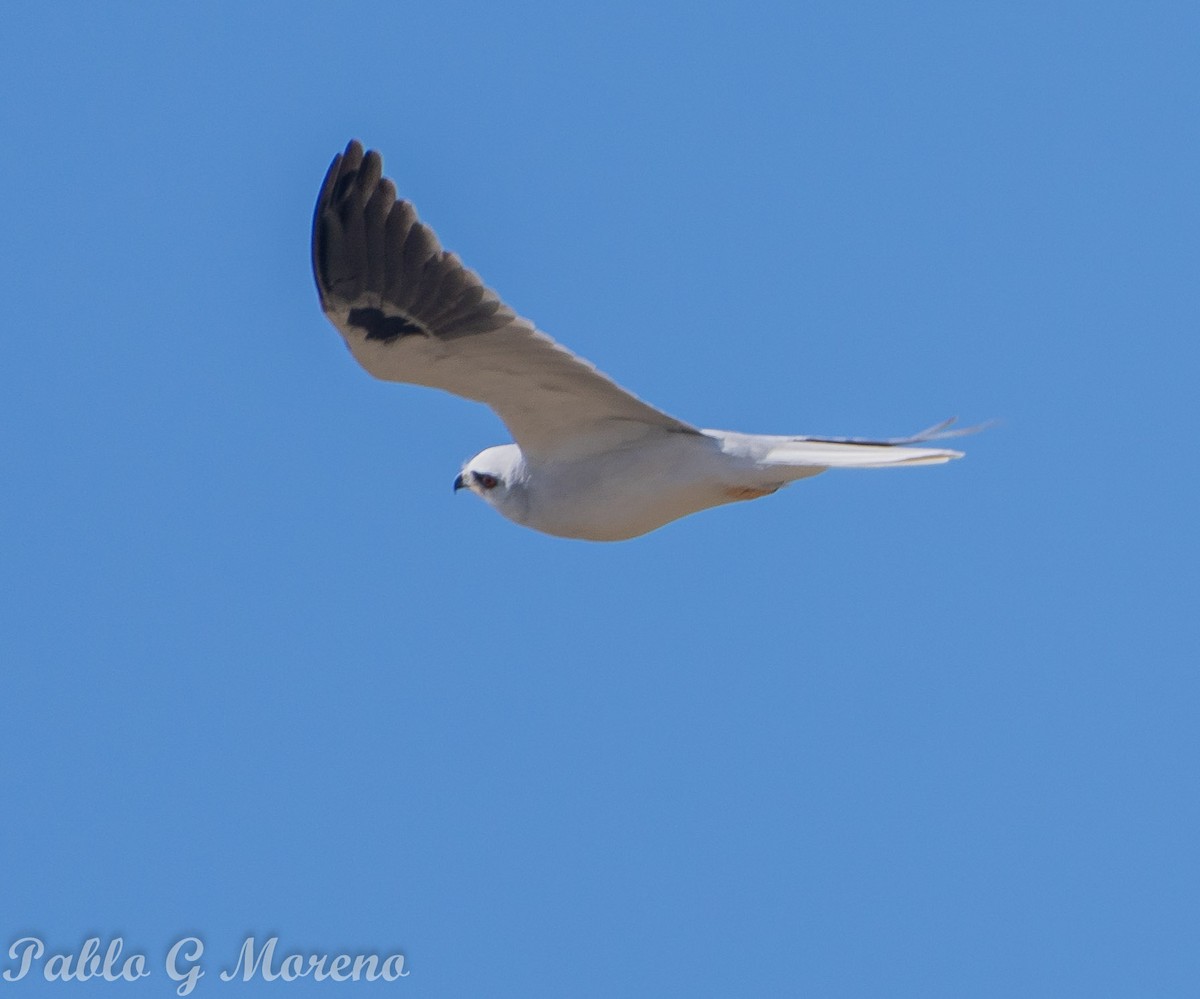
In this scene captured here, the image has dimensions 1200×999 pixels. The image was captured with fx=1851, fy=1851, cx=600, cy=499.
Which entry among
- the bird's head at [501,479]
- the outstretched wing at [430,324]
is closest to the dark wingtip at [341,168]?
the outstretched wing at [430,324]

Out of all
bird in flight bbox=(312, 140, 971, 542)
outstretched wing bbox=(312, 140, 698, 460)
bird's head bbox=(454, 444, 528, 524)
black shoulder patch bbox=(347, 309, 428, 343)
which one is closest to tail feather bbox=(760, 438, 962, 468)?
bird in flight bbox=(312, 140, 971, 542)

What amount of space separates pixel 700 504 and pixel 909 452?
923 millimetres

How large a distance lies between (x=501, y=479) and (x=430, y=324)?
1087mm

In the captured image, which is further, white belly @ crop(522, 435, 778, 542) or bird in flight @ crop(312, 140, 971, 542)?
white belly @ crop(522, 435, 778, 542)

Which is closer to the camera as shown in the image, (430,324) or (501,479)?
(430,324)

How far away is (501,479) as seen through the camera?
7.54m

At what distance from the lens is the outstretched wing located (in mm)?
6438

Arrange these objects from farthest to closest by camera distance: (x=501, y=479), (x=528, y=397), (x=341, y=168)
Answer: (x=501, y=479) → (x=528, y=397) → (x=341, y=168)

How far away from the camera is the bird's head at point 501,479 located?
7461 millimetres

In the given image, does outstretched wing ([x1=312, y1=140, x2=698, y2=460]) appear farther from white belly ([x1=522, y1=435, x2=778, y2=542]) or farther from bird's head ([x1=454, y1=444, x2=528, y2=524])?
bird's head ([x1=454, y1=444, x2=528, y2=524])

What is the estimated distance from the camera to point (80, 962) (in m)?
7.83

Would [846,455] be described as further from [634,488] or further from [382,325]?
[382,325]

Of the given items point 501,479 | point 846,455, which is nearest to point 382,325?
point 501,479

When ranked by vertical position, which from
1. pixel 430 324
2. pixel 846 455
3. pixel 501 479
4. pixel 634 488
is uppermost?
pixel 501 479
